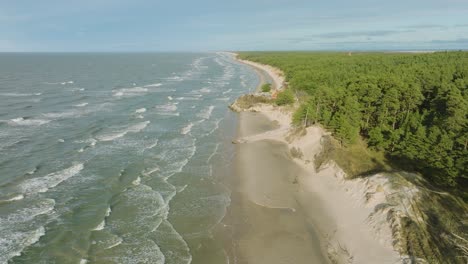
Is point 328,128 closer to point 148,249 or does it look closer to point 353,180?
point 353,180

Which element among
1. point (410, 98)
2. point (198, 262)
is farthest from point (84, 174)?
point (410, 98)

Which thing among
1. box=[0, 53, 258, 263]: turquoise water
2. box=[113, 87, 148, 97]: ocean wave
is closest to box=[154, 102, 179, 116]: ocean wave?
box=[0, 53, 258, 263]: turquoise water

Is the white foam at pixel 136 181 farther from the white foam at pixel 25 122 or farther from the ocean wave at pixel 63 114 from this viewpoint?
the ocean wave at pixel 63 114

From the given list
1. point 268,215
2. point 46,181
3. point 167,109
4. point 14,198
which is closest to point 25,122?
point 167,109

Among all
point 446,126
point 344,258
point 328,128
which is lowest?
point 344,258

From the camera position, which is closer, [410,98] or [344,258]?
[344,258]

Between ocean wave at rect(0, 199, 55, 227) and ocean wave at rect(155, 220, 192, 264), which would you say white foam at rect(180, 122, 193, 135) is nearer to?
ocean wave at rect(0, 199, 55, 227)
